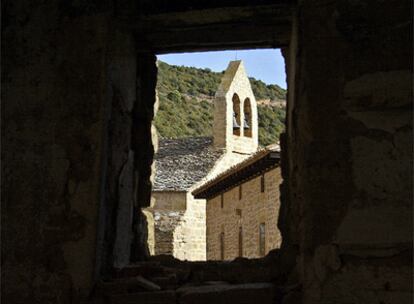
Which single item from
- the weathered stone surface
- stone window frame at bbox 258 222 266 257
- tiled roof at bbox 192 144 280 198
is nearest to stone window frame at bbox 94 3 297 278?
the weathered stone surface

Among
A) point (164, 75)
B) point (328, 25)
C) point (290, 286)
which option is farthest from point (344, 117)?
point (164, 75)

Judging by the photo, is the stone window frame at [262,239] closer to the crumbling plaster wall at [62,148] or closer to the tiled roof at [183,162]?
the tiled roof at [183,162]

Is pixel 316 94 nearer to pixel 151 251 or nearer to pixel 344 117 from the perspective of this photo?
pixel 344 117

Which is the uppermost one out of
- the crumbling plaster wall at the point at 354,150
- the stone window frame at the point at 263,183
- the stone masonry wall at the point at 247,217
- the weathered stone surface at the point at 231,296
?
the stone window frame at the point at 263,183

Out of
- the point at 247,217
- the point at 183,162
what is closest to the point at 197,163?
the point at 183,162

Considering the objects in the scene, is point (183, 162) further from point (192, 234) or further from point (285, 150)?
point (285, 150)

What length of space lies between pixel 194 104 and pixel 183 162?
19.3 metres

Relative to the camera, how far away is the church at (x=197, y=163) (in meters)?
25.1

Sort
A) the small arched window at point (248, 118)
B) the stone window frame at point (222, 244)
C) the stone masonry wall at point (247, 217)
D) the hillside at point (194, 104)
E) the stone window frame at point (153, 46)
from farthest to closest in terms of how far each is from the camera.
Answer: the hillside at point (194, 104), the small arched window at point (248, 118), the stone window frame at point (222, 244), the stone masonry wall at point (247, 217), the stone window frame at point (153, 46)

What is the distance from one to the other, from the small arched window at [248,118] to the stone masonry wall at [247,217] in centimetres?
1212

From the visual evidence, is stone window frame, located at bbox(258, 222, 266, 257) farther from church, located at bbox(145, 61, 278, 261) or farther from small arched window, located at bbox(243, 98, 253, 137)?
small arched window, located at bbox(243, 98, 253, 137)

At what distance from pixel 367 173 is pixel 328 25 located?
82 cm

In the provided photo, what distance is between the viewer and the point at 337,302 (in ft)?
10.5

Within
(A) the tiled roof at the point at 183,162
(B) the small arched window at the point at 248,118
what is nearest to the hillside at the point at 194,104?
(A) the tiled roof at the point at 183,162
